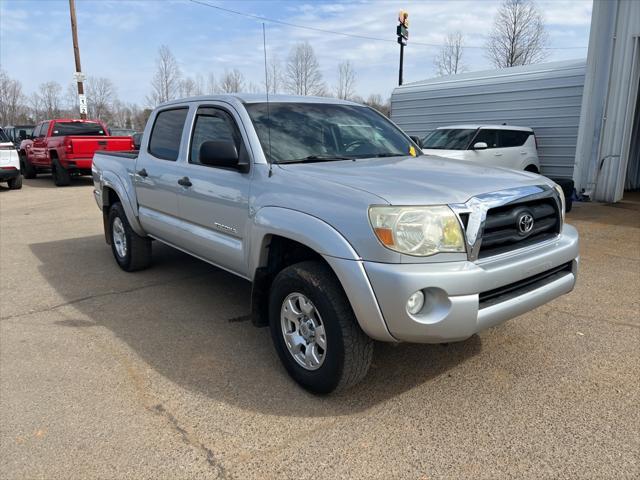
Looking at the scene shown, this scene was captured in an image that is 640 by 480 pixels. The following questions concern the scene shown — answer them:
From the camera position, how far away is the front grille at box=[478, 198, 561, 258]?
2.75m

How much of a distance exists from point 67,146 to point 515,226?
14.2 metres

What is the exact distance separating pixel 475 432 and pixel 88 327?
318 centimetres

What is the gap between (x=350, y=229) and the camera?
8.70 ft

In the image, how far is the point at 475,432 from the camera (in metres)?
2.67

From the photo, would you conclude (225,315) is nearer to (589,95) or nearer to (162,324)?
(162,324)

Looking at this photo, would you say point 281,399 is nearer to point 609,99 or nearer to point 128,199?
point 128,199

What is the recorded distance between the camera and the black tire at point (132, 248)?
557 cm

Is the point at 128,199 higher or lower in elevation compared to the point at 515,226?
lower

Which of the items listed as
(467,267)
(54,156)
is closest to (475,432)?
(467,267)

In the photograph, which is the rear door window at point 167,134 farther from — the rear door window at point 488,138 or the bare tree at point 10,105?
the bare tree at point 10,105

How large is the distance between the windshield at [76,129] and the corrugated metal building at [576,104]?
966 centimetres

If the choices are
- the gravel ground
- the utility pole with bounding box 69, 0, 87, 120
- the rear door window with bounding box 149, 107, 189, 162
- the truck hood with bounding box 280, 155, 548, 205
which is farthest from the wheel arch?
the utility pole with bounding box 69, 0, 87, 120

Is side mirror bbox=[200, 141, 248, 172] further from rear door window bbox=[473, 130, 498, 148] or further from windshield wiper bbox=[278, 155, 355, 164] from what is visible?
rear door window bbox=[473, 130, 498, 148]

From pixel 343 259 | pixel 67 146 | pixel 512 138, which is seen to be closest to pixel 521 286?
pixel 343 259
